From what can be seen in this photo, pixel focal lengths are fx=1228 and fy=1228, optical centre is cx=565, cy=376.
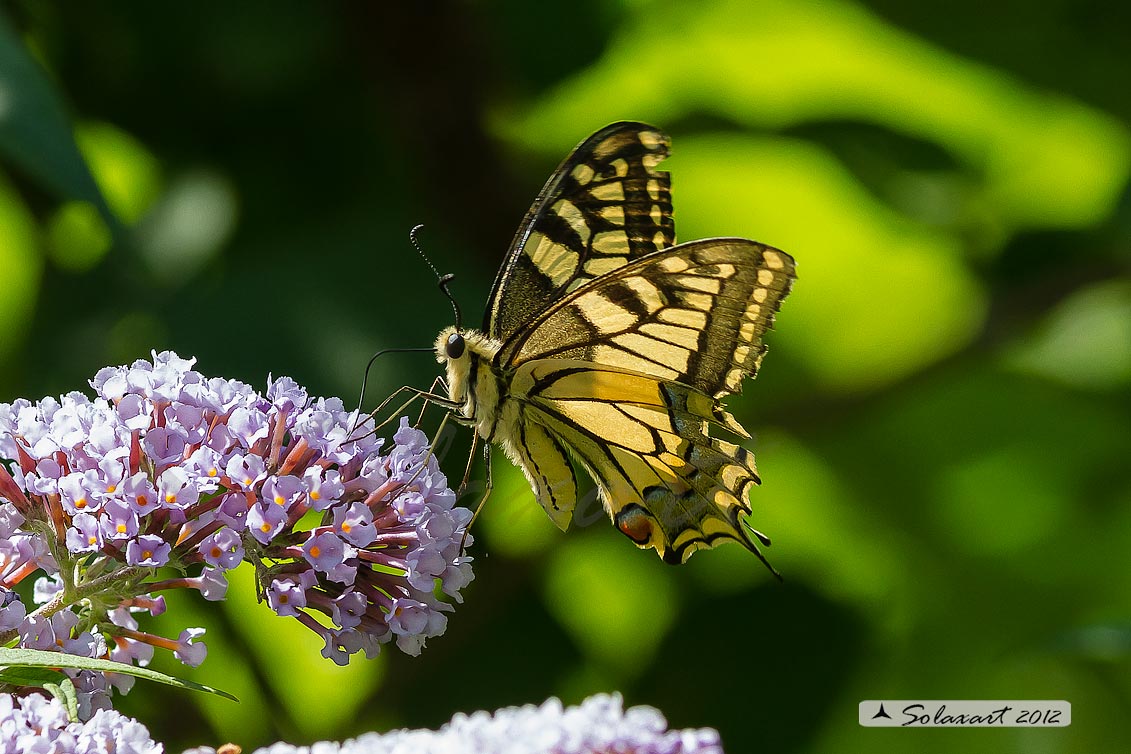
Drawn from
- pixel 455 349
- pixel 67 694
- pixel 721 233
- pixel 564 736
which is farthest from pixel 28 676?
pixel 721 233

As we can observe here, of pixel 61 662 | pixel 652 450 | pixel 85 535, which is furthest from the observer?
pixel 652 450

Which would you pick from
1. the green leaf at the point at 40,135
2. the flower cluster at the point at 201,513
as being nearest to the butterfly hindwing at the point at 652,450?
the flower cluster at the point at 201,513

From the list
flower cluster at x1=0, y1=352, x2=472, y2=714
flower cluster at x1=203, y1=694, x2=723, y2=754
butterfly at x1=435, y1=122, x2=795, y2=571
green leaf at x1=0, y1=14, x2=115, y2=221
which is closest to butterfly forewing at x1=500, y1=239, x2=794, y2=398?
butterfly at x1=435, y1=122, x2=795, y2=571

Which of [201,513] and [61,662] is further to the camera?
[201,513]

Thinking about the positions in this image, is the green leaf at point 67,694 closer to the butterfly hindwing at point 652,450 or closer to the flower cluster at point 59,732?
the flower cluster at point 59,732

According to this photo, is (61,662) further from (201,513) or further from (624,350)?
(624,350)

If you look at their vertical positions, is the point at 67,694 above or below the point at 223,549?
below

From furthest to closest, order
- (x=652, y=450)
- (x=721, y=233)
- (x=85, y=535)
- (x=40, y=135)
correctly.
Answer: (x=721, y=233) < (x=652, y=450) < (x=40, y=135) < (x=85, y=535)

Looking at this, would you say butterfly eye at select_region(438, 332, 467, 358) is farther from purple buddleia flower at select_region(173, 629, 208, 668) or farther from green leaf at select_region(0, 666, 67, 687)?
green leaf at select_region(0, 666, 67, 687)

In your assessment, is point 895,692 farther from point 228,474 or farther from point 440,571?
point 228,474
